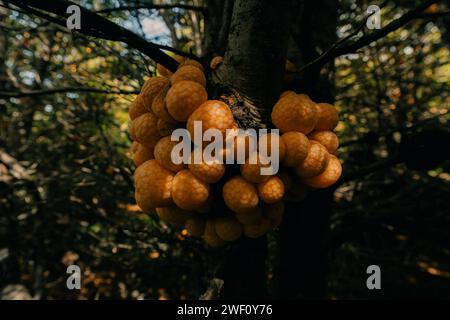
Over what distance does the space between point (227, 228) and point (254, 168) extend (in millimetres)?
335

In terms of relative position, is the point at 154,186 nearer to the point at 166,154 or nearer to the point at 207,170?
the point at 166,154

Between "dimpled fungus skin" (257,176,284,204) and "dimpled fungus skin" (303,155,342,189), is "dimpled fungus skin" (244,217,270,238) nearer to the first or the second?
"dimpled fungus skin" (257,176,284,204)

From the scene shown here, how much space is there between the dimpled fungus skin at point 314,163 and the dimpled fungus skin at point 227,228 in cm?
38

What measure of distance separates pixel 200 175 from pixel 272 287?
141cm

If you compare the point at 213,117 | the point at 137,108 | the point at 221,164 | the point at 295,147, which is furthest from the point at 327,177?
the point at 137,108

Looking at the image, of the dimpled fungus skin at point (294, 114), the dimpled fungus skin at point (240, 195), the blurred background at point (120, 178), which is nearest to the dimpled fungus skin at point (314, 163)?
the dimpled fungus skin at point (294, 114)

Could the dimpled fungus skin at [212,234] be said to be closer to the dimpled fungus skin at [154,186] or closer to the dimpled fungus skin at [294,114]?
the dimpled fungus skin at [154,186]

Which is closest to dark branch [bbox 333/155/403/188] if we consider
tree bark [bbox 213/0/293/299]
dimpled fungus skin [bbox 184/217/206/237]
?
tree bark [bbox 213/0/293/299]

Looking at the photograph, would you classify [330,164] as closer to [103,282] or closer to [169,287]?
[169,287]

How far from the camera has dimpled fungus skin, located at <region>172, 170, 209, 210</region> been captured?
4.08 feet

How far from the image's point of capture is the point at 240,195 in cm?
127

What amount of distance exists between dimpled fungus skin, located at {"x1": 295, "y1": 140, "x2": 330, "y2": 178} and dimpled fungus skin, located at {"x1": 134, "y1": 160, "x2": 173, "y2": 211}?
59 cm

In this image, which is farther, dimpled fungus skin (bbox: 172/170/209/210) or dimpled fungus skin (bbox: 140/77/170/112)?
dimpled fungus skin (bbox: 140/77/170/112)

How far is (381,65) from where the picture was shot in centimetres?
363
